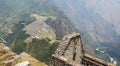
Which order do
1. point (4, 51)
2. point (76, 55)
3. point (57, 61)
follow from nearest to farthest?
point (57, 61)
point (4, 51)
point (76, 55)

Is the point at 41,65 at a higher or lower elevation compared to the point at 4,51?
lower

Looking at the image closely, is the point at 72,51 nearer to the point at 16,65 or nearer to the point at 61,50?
the point at 61,50

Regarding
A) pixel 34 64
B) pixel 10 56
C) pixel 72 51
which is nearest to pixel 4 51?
pixel 10 56

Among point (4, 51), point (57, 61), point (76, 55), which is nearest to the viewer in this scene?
point (57, 61)

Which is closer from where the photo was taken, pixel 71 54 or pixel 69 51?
pixel 69 51

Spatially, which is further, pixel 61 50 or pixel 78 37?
pixel 78 37

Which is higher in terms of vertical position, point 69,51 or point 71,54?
point 69,51

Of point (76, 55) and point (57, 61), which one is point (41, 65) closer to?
point (76, 55)
